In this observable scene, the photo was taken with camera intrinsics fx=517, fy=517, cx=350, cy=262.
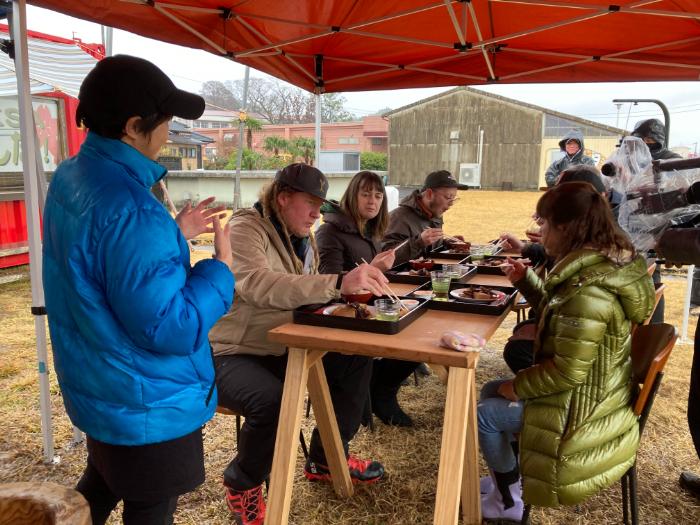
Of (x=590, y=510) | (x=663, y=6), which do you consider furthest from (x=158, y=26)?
(x=590, y=510)

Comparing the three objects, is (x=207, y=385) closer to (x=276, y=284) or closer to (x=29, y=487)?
(x=29, y=487)

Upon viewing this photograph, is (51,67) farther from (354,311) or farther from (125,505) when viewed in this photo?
(125,505)

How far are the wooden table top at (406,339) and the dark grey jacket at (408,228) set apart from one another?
5.32 ft

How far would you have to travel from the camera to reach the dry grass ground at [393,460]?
7.36ft

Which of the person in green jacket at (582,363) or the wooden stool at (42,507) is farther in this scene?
the person in green jacket at (582,363)

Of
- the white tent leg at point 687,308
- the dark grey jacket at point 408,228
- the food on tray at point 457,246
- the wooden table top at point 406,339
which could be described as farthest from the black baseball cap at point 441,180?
the white tent leg at point 687,308

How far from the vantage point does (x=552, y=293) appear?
1.84m

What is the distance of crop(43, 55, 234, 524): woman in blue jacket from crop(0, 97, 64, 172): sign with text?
6.61 metres

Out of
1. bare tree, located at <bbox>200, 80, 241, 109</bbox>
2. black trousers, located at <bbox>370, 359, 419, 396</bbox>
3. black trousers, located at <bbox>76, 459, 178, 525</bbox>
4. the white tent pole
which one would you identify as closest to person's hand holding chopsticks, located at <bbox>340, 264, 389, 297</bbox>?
black trousers, located at <bbox>76, 459, 178, 525</bbox>

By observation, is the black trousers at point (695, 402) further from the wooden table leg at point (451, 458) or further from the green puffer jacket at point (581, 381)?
the wooden table leg at point (451, 458)

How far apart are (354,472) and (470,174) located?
1247cm

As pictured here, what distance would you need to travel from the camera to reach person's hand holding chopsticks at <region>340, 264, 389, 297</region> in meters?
1.85

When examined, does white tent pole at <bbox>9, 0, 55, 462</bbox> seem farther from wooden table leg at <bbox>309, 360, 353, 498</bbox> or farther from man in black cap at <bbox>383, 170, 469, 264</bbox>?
man in black cap at <bbox>383, 170, 469, 264</bbox>

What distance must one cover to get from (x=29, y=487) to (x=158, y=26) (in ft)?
8.42
